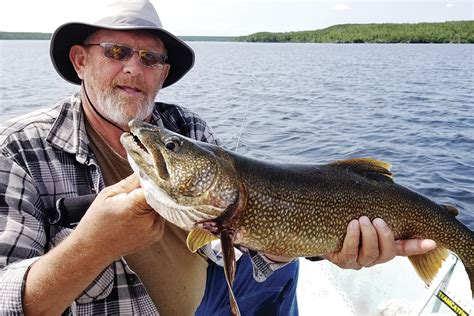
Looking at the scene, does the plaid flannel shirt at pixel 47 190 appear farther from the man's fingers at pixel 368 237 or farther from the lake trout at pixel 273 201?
the man's fingers at pixel 368 237

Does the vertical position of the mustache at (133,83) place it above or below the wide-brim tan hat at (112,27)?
below

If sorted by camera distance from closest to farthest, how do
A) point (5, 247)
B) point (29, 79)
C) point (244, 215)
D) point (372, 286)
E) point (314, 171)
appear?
point (5, 247) → point (244, 215) → point (314, 171) → point (372, 286) → point (29, 79)

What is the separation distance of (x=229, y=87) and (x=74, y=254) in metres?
20.9

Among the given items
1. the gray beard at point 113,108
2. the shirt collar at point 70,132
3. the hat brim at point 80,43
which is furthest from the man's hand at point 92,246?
the hat brim at point 80,43

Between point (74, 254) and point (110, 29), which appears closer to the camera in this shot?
point (74, 254)

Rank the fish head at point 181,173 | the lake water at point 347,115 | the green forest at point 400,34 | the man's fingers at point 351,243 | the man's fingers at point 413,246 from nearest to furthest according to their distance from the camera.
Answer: the fish head at point 181,173 < the man's fingers at point 351,243 < the man's fingers at point 413,246 < the lake water at point 347,115 < the green forest at point 400,34

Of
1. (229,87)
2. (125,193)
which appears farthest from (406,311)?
(229,87)

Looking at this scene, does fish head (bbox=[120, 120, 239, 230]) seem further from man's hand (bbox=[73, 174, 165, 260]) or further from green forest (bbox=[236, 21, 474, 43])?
green forest (bbox=[236, 21, 474, 43])

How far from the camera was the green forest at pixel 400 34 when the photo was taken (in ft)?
233

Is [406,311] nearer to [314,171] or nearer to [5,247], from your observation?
[314,171]

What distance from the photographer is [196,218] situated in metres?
2.30

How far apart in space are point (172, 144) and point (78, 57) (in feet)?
4.81

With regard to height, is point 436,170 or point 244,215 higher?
point 244,215

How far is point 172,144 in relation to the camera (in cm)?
229
